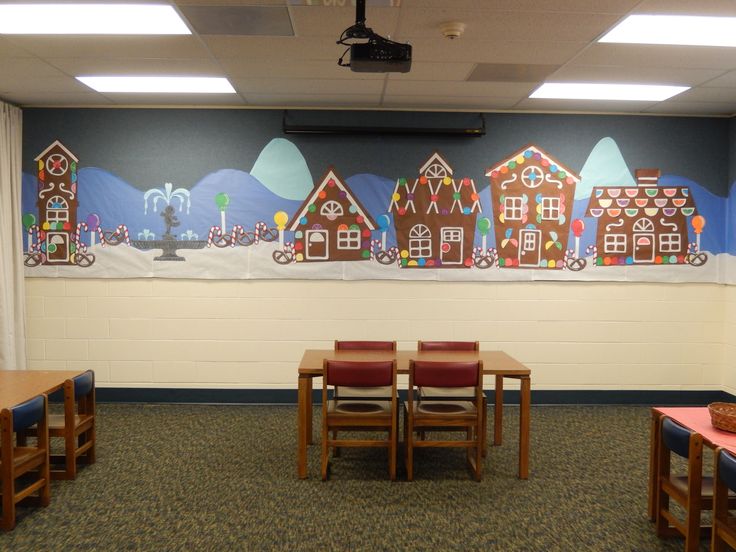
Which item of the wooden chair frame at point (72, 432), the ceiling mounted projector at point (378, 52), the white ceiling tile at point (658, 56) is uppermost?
the white ceiling tile at point (658, 56)

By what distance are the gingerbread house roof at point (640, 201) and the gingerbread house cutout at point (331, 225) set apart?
2358 mm

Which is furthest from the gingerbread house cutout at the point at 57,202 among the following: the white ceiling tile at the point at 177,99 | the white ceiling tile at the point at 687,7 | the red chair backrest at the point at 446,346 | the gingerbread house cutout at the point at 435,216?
the white ceiling tile at the point at 687,7

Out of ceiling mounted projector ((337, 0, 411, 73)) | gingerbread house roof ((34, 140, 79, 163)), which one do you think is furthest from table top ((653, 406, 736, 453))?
gingerbread house roof ((34, 140, 79, 163))

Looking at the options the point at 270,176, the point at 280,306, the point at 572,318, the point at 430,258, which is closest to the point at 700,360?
the point at 572,318

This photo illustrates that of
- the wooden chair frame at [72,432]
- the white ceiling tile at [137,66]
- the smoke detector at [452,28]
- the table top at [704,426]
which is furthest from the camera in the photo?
the white ceiling tile at [137,66]

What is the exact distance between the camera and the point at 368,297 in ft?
20.2

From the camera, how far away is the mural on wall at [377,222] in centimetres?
608

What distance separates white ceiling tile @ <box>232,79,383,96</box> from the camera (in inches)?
204

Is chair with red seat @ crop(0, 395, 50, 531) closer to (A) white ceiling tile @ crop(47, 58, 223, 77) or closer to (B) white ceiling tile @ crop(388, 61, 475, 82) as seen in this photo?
(A) white ceiling tile @ crop(47, 58, 223, 77)

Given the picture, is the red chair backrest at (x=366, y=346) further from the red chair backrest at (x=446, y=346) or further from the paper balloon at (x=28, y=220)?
the paper balloon at (x=28, y=220)

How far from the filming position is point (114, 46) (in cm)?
428

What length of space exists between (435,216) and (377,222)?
601 millimetres

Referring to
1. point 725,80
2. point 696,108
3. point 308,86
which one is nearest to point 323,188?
point 308,86

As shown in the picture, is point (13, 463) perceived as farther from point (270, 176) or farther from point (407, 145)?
point (407, 145)
